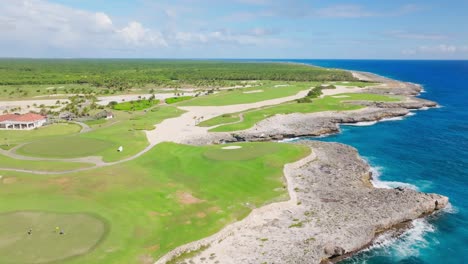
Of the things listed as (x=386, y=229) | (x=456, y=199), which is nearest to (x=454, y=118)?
(x=456, y=199)

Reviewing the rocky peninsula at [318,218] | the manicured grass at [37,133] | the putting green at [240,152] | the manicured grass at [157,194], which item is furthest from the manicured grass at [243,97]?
the rocky peninsula at [318,218]

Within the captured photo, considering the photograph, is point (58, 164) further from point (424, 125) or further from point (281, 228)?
point (424, 125)

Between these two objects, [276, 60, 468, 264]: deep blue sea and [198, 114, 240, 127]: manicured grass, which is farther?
[198, 114, 240, 127]: manicured grass

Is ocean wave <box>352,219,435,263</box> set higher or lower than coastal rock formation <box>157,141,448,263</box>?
lower

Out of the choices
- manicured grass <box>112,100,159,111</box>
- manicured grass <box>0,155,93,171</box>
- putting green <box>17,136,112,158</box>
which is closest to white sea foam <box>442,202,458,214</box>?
manicured grass <box>0,155,93,171</box>

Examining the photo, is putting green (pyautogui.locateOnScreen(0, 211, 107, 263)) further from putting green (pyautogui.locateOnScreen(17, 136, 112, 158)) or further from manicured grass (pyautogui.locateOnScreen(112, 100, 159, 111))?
manicured grass (pyautogui.locateOnScreen(112, 100, 159, 111))

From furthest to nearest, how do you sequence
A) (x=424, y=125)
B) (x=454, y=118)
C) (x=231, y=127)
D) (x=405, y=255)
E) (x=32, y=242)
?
(x=454, y=118)
(x=424, y=125)
(x=231, y=127)
(x=405, y=255)
(x=32, y=242)
